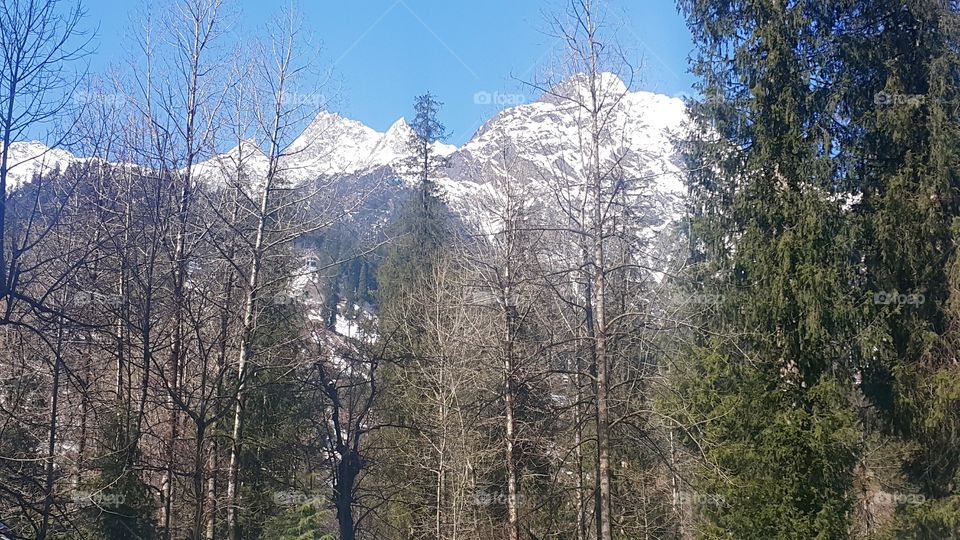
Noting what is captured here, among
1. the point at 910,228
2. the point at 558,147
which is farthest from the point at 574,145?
the point at 910,228

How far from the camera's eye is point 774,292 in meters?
13.1

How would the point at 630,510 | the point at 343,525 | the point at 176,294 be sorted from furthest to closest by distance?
the point at 343,525 < the point at 630,510 < the point at 176,294

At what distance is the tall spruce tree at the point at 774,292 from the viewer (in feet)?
40.5

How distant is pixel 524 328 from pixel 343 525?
6.78 meters

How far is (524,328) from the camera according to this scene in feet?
59.0

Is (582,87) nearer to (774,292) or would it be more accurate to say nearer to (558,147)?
(558,147)

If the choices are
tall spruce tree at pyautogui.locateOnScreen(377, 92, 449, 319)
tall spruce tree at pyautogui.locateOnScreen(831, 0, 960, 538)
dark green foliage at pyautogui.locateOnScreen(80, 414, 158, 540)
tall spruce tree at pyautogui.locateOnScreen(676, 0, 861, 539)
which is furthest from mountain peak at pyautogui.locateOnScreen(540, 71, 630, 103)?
tall spruce tree at pyautogui.locateOnScreen(377, 92, 449, 319)

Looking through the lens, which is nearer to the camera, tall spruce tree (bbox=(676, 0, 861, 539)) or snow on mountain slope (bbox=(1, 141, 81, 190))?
snow on mountain slope (bbox=(1, 141, 81, 190))

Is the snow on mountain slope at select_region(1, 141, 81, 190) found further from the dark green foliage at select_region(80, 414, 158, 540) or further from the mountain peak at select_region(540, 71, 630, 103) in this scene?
the mountain peak at select_region(540, 71, 630, 103)

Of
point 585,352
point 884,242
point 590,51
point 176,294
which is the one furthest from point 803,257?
point 176,294

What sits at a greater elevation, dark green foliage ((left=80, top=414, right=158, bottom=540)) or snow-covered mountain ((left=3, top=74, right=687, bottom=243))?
snow-covered mountain ((left=3, top=74, right=687, bottom=243))

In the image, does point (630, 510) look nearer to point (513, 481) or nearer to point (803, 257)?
point (513, 481)

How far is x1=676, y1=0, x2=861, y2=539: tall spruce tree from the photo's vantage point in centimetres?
1234

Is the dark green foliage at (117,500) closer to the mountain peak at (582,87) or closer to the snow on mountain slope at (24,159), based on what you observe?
the snow on mountain slope at (24,159)
